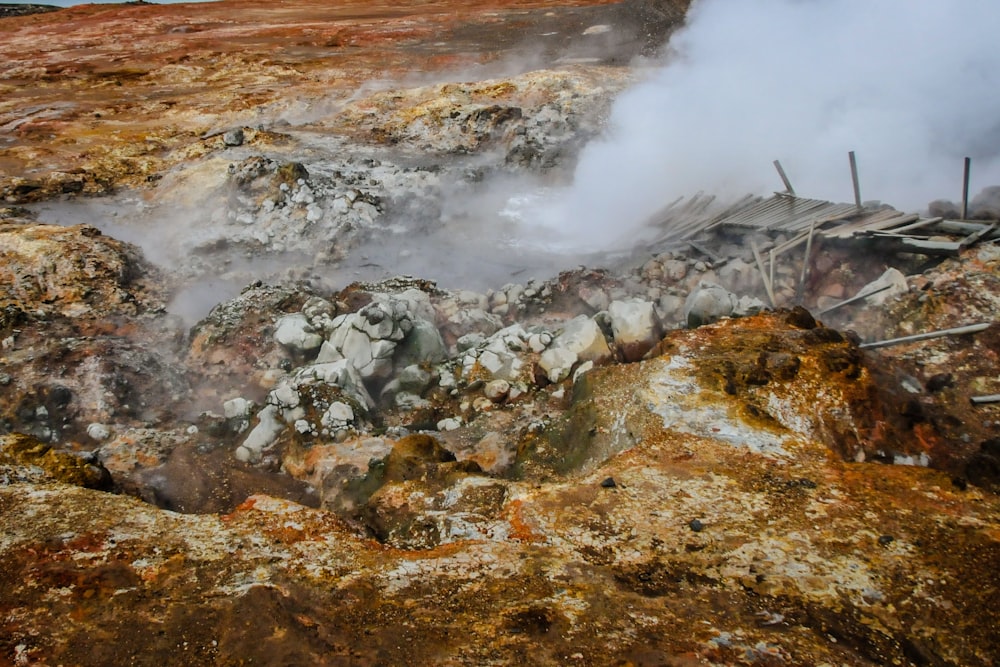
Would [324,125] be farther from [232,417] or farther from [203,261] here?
[232,417]

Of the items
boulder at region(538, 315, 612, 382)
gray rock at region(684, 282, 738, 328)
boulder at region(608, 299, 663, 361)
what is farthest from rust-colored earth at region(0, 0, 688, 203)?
gray rock at region(684, 282, 738, 328)

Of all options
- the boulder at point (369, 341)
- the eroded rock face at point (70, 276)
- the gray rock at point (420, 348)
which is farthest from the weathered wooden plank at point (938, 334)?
the eroded rock face at point (70, 276)

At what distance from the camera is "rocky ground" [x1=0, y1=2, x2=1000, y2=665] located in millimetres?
2195

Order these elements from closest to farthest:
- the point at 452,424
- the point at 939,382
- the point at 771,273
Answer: the point at 939,382
the point at 452,424
the point at 771,273

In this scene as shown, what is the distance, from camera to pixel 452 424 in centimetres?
495

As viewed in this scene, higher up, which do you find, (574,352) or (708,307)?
(708,307)

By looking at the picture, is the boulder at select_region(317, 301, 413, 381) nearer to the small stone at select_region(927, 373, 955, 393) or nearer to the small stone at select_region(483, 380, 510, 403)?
the small stone at select_region(483, 380, 510, 403)

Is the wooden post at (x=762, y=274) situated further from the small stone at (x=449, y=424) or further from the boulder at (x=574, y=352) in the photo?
the small stone at (x=449, y=424)

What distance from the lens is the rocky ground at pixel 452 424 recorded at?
2195mm

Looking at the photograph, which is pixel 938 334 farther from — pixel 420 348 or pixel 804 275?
pixel 420 348

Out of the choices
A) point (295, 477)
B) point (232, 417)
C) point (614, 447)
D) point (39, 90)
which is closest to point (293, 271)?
point (232, 417)

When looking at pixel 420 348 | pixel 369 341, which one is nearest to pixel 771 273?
pixel 420 348

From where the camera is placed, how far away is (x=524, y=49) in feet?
56.3

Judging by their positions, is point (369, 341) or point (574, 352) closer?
point (574, 352)
